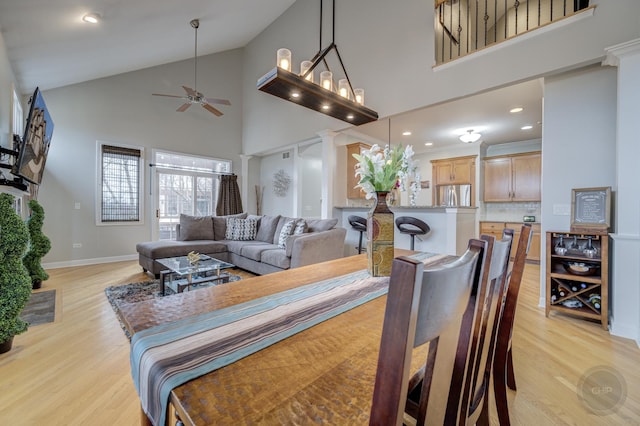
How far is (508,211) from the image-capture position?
19.3 feet

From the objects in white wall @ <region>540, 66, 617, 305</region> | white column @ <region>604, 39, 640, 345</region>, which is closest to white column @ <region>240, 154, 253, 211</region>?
white wall @ <region>540, 66, 617, 305</region>

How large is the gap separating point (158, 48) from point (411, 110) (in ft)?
15.1

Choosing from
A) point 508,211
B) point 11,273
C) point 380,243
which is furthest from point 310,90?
point 508,211

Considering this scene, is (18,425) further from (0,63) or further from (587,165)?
(587,165)

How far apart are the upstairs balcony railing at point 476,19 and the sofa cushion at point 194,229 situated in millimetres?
4422

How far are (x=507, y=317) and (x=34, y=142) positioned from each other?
4.32 m

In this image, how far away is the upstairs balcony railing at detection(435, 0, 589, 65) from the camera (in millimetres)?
3354

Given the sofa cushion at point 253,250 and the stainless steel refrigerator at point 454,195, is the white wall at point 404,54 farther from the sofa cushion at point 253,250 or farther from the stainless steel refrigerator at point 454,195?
the stainless steel refrigerator at point 454,195

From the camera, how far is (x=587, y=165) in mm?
2623

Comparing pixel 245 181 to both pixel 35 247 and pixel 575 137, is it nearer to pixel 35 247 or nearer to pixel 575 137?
pixel 35 247

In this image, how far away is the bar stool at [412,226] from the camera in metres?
3.89

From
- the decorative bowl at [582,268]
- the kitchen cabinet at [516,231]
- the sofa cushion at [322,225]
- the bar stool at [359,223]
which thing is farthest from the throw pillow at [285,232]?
the kitchen cabinet at [516,231]

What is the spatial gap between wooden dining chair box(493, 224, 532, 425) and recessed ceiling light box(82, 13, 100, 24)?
4528 millimetres

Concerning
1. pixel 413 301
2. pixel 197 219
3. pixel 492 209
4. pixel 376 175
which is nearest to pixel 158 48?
pixel 197 219
